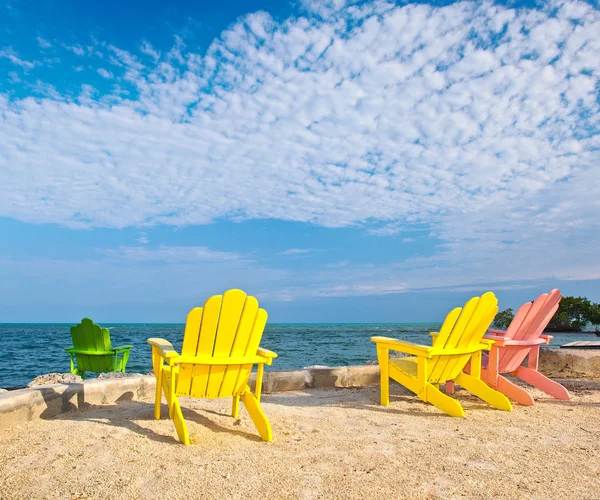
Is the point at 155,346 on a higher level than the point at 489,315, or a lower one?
lower

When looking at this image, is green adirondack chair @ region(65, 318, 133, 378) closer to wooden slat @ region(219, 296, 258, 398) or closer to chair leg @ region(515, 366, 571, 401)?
wooden slat @ region(219, 296, 258, 398)

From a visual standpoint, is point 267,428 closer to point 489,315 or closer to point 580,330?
point 489,315

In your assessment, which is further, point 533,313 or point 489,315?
point 533,313

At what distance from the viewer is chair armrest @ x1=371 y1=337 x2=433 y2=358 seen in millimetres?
3732

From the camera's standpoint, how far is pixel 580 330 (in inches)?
1216

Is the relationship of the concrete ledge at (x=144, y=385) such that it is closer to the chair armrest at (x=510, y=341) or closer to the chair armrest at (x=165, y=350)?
the chair armrest at (x=165, y=350)

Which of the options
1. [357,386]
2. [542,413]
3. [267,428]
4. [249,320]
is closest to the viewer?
[267,428]

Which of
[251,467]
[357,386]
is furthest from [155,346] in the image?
[357,386]

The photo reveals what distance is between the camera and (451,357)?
12.8 feet

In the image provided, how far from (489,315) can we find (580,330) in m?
32.5

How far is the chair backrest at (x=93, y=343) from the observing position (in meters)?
6.80

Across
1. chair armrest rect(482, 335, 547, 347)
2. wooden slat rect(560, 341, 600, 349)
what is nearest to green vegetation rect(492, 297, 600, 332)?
wooden slat rect(560, 341, 600, 349)

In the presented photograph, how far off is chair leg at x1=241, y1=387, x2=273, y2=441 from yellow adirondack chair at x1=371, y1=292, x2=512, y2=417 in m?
1.45

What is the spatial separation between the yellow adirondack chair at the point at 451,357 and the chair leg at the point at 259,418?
4.76ft
